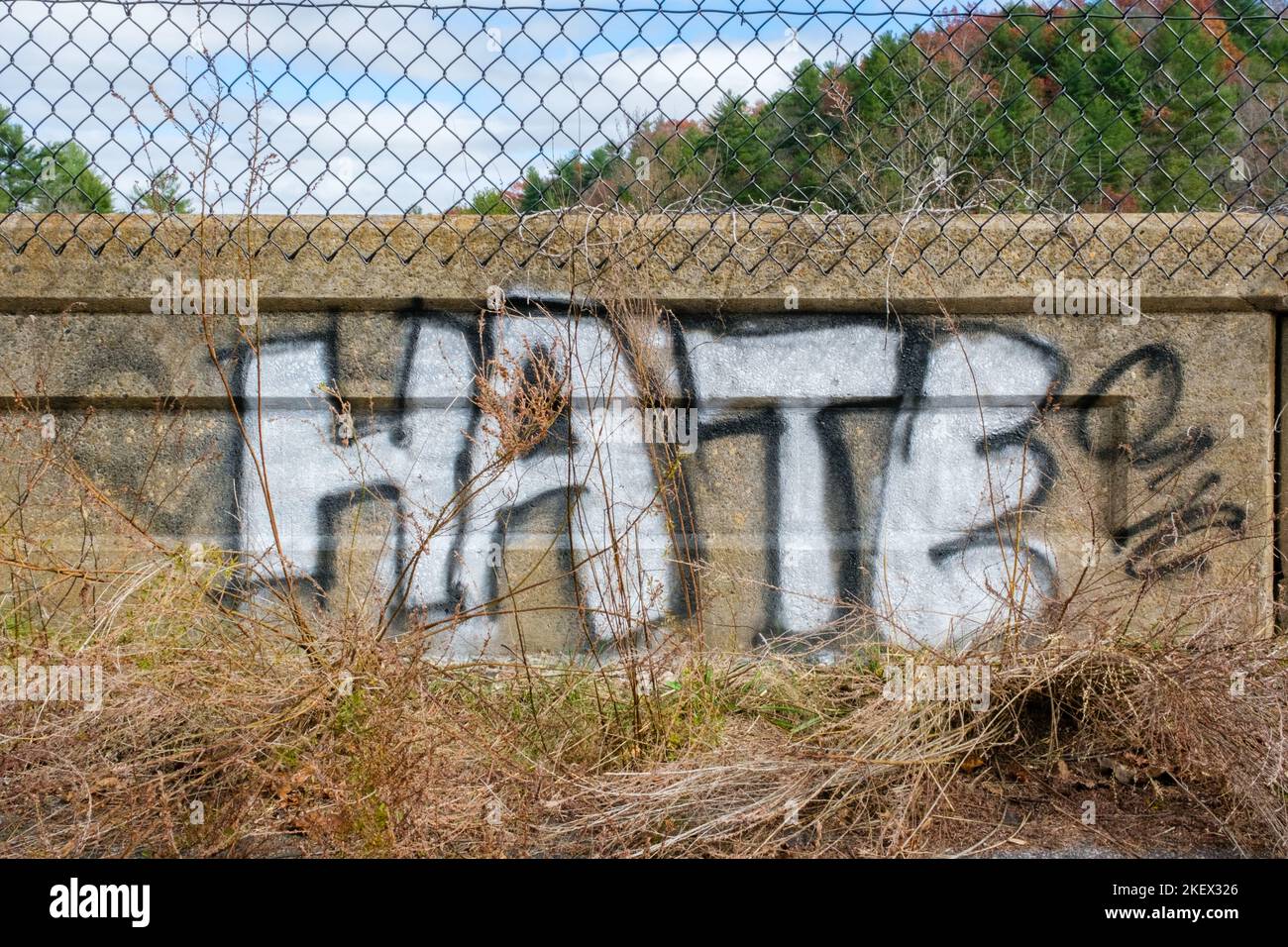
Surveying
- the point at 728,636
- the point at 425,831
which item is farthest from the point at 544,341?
the point at 425,831

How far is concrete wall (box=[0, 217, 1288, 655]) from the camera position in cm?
338

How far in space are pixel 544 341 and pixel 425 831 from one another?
1543 millimetres

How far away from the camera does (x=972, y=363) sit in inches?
134

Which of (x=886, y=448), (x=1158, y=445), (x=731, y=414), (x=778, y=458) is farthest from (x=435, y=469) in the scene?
(x=1158, y=445)

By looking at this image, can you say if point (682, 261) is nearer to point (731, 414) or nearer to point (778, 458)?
point (731, 414)

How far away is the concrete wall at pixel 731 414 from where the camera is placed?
3385 mm

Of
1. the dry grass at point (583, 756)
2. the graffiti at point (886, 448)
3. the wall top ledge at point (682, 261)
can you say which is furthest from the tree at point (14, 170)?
the graffiti at point (886, 448)

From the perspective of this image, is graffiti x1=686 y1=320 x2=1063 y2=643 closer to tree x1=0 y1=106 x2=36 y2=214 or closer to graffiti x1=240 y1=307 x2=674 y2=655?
graffiti x1=240 y1=307 x2=674 y2=655

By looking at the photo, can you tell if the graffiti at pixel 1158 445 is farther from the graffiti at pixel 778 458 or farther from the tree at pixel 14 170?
the tree at pixel 14 170

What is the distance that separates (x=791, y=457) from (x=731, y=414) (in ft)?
0.75

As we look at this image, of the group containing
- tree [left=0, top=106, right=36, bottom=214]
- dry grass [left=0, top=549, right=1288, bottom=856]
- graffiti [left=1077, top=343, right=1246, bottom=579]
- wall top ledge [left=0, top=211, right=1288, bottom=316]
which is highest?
tree [left=0, top=106, right=36, bottom=214]

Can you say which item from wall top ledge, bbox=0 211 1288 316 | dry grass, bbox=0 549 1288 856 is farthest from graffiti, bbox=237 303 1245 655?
dry grass, bbox=0 549 1288 856

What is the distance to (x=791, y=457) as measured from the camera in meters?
3.44

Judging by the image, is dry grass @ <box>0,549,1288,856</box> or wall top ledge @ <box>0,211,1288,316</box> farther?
wall top ledge @ <box>0,211,1288,316</box>
